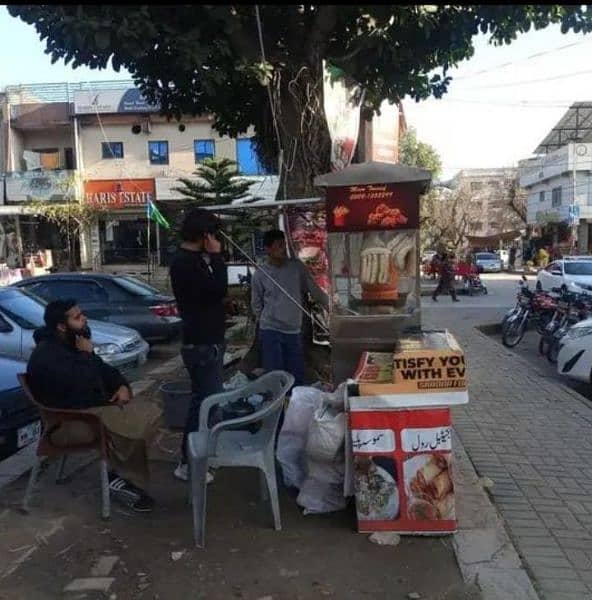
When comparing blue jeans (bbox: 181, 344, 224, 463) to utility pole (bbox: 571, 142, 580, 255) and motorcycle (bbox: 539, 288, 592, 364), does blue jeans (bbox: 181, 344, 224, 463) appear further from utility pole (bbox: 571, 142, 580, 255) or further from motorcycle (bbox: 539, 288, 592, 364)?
utility pole (bbox: 571, 142, 580, 255)

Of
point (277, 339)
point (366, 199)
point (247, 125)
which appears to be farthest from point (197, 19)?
point (247, 125)

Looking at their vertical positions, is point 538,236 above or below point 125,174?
below

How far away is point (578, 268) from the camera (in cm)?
2284

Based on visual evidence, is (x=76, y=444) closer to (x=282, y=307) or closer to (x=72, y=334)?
(x=72, y=334)

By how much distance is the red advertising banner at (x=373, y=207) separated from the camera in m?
5.41

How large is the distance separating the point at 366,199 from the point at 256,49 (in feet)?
6.38

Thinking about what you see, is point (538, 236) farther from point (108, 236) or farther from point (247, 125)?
point (247, 125)

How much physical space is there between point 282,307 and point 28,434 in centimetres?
220

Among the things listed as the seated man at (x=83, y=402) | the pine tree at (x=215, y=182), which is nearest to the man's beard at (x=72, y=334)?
the seated man at (x=83, y=402)

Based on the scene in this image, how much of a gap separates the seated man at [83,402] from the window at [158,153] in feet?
90.7

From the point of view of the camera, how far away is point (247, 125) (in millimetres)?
8898

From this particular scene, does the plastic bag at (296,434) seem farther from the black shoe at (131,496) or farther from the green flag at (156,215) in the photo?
the green flag at (156,215)

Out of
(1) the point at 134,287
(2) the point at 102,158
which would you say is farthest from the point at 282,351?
(2) the point at 102,158

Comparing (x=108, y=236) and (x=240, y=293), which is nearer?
(x=240, y=293)
